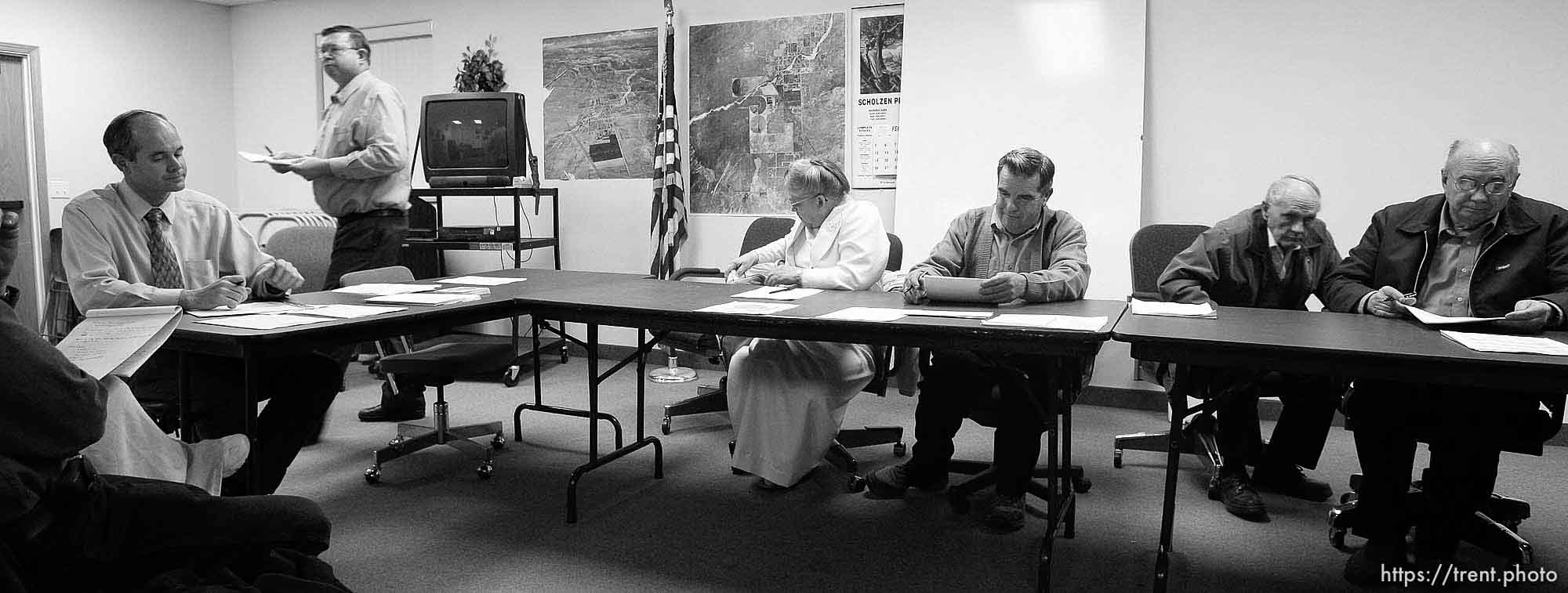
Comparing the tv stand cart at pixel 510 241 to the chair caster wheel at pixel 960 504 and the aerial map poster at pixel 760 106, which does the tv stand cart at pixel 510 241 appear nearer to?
the aerial map poster at pixel 760 106

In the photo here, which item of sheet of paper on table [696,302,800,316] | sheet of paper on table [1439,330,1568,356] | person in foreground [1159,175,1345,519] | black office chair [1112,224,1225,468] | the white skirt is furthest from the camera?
black office chair [1112,224,1225,468]

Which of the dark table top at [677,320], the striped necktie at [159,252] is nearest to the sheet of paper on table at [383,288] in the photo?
the dark table top at [677,320]

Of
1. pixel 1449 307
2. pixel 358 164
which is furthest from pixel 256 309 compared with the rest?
pixel 1449 307

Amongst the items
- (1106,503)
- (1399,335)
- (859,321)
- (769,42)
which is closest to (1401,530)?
(1399,335)

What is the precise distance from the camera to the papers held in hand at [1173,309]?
246 cm

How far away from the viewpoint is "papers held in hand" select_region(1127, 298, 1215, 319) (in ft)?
8.07

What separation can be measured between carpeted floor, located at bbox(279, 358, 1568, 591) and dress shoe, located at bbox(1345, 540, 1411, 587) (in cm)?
6

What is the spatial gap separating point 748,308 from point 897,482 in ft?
2.69

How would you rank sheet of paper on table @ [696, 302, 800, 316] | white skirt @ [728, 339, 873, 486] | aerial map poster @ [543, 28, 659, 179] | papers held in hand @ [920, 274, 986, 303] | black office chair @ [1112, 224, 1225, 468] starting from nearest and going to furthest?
sheet of paper on table @ [696, 302, 800, 316] < papers held in hand @ [920, 274, 986, 303] < white skirt @ [728, 339, 873, 486] < black office chair @ [1112, 224, 1225, 468] < aerial map poster @ [543, 28, 659, 179]

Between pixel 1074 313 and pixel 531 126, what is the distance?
4.12 m

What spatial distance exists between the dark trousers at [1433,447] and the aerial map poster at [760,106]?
2.98 m

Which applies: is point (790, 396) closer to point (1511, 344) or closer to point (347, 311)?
point (347, 311)

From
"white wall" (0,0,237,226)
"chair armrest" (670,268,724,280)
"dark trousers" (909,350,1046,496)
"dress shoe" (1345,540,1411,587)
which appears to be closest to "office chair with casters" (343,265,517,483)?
"chair armrest" (670,268,724,280)

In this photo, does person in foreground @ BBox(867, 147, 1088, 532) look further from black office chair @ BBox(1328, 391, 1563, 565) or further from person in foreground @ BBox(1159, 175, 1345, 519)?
black office chair @ BBox(1328, 391, 1563, 565)
